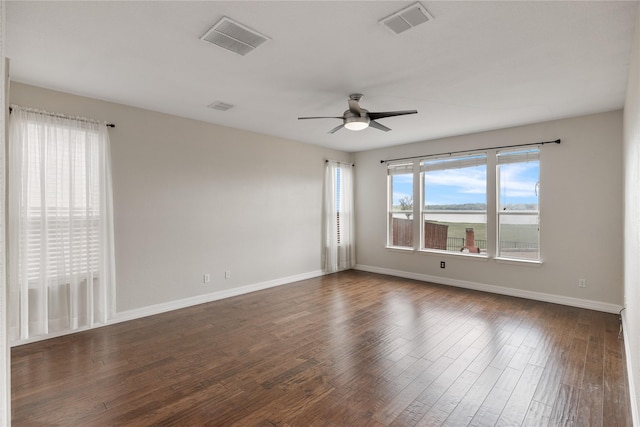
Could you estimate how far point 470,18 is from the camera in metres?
2.21

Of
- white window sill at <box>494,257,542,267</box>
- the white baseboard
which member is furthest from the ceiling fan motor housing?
white window sill at <box>494,257,542,267</box>

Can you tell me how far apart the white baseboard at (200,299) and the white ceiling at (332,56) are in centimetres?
266

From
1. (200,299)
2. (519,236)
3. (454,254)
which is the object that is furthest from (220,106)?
(519,236)

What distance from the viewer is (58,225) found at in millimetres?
3512

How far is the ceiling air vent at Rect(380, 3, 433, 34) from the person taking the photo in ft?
6.88

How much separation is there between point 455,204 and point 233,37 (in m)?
4.80

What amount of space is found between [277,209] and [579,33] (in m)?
4.61

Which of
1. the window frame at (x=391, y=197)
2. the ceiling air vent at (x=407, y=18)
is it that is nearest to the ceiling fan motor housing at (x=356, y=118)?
the ceiling air vent at (x=407, y=18)

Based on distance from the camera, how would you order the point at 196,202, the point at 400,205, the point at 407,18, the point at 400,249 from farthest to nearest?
1. the point at 400,205
2. the point at 400,249
3. the point at 196,202
4. the point at 407,18

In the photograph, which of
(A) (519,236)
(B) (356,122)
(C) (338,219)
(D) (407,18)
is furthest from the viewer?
(C) (338,219)

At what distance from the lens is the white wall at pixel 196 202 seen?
4027mm

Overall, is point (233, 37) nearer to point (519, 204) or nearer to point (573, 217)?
point (519, 204)

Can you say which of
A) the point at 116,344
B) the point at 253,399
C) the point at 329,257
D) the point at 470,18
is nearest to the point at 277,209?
the point at 329,257

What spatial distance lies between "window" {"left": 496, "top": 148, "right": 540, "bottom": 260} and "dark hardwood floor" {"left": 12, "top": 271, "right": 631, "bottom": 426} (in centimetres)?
101
